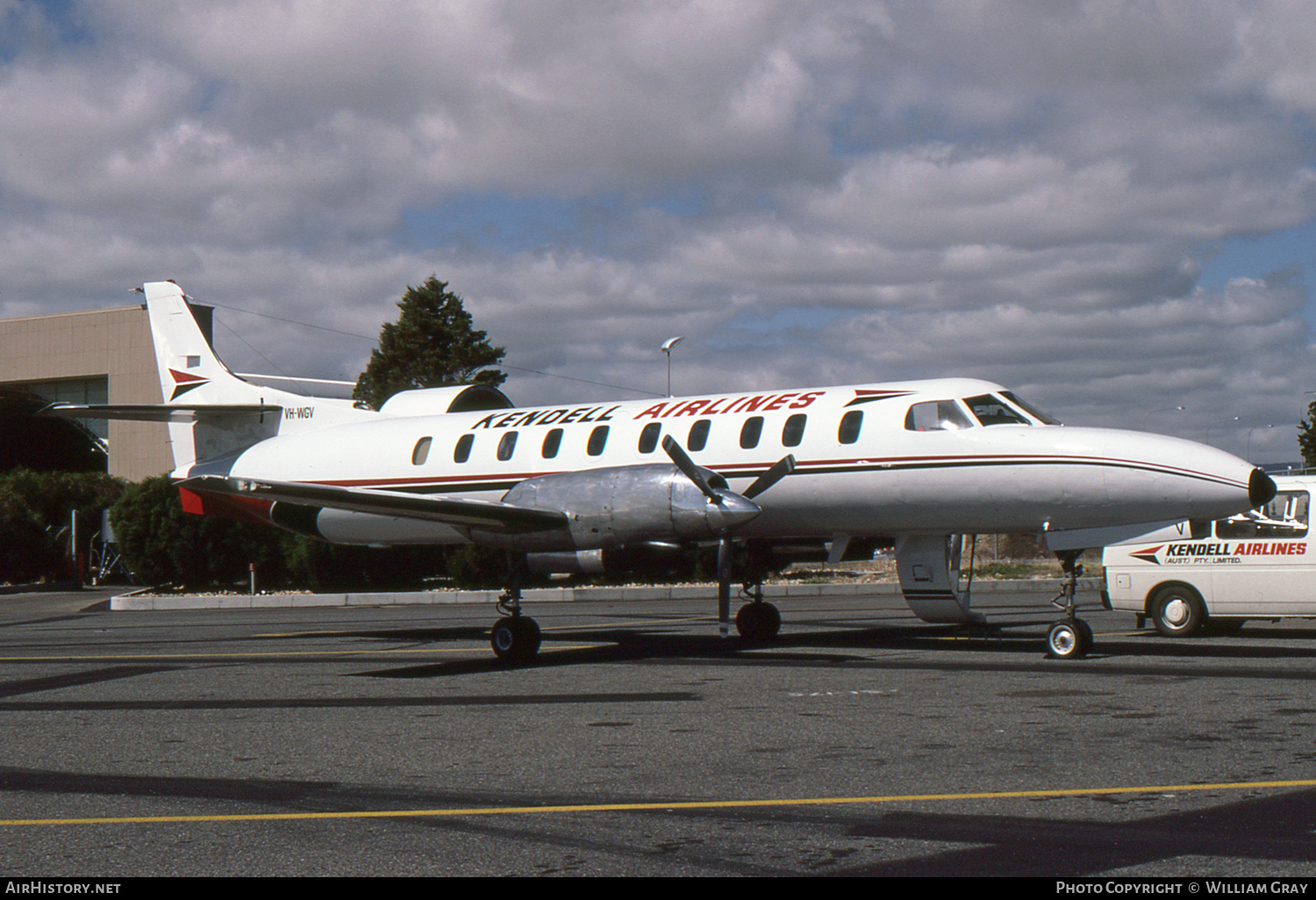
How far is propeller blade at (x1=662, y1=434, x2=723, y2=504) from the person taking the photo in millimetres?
14531

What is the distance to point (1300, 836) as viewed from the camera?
5922 mm

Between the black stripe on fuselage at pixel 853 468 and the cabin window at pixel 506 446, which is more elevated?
the cabin window at pixel 506 446

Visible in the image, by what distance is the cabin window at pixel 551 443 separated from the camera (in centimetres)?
1795

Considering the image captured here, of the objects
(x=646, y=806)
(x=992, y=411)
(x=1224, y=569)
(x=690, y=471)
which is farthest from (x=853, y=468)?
(x=646, y=806)

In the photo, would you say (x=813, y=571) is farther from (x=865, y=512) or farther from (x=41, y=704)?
(x=41, y=704)

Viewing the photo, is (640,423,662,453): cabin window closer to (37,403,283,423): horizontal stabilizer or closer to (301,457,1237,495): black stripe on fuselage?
(301,457,1237,495): black stripe on fuselage

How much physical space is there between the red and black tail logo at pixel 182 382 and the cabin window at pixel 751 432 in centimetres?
1232

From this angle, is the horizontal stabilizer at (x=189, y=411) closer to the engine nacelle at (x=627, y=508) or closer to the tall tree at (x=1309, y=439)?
the engine nacelle at (x=627, y=508)

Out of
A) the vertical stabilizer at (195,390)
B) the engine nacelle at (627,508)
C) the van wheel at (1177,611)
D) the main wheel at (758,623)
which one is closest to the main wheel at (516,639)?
the engine nacelle at (627,508)

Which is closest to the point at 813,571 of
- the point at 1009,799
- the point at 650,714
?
the point at 650,714

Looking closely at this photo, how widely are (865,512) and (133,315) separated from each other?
6069 centimetres

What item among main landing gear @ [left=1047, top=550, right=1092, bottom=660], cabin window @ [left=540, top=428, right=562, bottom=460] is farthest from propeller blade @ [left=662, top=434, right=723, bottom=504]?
main landing gear @ [left=1047, top=550, right=1092, bottom=660]

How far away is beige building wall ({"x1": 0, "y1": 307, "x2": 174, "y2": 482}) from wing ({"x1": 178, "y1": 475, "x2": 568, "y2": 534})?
53297 mm

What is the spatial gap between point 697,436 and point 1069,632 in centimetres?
569
